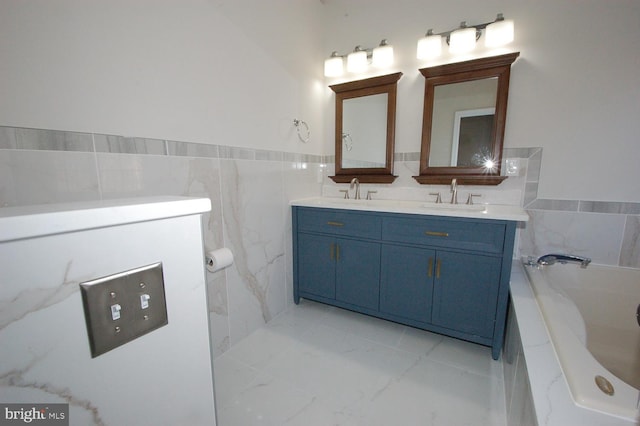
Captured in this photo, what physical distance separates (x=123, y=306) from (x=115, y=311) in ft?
0.04

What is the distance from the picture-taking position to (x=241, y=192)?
1.62m

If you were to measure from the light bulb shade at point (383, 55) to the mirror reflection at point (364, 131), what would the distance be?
227 mm

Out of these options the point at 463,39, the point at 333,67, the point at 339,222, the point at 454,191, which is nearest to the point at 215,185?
the point at 339,222

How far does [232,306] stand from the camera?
5.35 feet

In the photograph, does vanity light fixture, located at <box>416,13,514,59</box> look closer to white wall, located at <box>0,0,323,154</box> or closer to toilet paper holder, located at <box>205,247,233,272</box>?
white wall, located at <box>0,0,323,154</box>

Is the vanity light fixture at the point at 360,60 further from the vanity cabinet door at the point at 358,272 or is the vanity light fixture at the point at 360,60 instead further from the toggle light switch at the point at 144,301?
the toggle light switch at the point at 144,301

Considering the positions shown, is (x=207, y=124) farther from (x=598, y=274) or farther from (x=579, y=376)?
(x=598, y=274)

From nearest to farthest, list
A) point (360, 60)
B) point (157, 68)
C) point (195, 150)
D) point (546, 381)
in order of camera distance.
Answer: point (546, 381) → point (157, 68) → point (195, 150) → point (360, 60)

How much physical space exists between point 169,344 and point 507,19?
241cm

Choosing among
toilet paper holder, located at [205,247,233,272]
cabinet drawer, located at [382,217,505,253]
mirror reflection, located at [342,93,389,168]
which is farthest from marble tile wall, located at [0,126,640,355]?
cabinet drawer, located at [382,217,505,253]

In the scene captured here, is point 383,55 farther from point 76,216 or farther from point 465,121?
point 76,216

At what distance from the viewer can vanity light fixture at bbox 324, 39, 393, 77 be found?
2.03 metres

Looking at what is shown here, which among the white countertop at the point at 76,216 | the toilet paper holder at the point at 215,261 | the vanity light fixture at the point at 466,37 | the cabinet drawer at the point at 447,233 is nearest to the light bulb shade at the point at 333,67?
the vanity light fixture at the point at 466,37

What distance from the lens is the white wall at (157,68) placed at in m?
0.86
